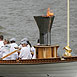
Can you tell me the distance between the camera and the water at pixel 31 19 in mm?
17328

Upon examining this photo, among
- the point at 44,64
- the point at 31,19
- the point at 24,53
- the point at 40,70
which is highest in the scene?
the point at 31,19

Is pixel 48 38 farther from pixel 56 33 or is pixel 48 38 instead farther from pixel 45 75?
pixel 56 33

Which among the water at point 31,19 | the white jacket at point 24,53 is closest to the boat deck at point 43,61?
the white jacket at point 24,53

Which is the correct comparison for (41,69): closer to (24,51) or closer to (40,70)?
(40,70)

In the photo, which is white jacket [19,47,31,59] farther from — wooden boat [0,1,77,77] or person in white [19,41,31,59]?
wooden boat [0,1,77,77]

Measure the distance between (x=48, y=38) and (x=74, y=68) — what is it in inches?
36.7

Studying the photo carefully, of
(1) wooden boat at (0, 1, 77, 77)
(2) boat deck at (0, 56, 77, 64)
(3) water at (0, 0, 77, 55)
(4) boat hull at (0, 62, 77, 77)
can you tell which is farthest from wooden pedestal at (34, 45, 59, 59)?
(3) water at (0, 0, 77, 55)

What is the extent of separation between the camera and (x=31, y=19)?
57.9 ft

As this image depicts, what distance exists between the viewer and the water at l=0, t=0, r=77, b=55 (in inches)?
682

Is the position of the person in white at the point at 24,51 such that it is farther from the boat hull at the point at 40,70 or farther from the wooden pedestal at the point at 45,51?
the boat hull at the point at 40,70

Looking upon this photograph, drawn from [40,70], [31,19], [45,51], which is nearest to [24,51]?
[45,51]

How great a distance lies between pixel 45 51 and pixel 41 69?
435 mm

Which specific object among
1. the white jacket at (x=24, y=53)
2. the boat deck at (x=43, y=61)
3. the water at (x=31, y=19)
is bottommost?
the boat deck at (x=43, y=61)

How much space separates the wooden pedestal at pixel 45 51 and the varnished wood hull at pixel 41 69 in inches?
10.6
